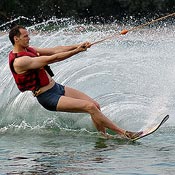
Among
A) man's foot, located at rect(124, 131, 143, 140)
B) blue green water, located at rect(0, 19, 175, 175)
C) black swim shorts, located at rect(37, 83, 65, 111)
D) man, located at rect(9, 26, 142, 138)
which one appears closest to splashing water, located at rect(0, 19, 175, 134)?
blue green water, located at rect(0, 19, 175, 175)

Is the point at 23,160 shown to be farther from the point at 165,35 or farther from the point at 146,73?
the point at 165,35

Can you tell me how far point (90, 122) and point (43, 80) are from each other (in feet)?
5.57

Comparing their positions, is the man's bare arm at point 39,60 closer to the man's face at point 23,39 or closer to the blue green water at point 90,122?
the man's face at point 23,39

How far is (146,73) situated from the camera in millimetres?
13461

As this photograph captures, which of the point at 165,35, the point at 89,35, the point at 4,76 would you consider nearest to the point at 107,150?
the point at 4,76

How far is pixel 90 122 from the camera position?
1150 cm

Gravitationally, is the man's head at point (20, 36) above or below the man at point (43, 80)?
above

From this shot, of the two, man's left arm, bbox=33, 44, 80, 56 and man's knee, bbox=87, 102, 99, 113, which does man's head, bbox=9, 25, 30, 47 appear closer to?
man's left arm, bbox=33, 44, 80, 56

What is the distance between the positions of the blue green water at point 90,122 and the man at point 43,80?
45cm

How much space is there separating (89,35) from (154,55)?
147 cm

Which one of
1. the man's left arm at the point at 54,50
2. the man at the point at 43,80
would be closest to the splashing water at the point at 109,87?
the man at the point at 43,80

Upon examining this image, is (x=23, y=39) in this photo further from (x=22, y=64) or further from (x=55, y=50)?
(x=55, y=50)

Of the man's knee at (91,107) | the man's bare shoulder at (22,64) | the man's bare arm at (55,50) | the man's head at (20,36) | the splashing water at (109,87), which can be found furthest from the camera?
the splashing water at (109,87)

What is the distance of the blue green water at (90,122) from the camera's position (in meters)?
8.38
